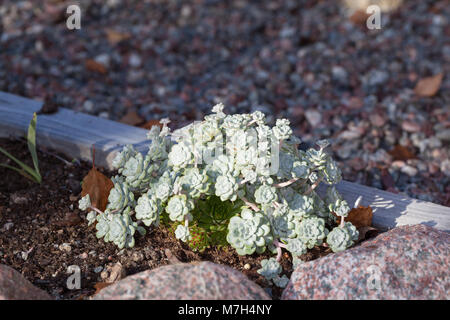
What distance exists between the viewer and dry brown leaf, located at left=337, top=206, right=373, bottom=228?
222cm

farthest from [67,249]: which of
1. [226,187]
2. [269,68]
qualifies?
[269,68]

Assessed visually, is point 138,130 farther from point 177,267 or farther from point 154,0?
point 154,0

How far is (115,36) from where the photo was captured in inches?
176

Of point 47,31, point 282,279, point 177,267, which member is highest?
point 47,31

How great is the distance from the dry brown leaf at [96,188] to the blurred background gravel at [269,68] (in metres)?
1.26

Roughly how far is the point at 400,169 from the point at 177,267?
1886mm

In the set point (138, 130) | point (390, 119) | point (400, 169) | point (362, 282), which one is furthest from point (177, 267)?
point (390, 119)

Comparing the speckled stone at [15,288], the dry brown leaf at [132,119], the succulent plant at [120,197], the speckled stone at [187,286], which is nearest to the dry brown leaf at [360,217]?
the speckled stone at [187,286]

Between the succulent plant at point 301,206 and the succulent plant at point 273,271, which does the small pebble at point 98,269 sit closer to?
the succulent plant at point 273,271

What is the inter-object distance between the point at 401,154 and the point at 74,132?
2.00 metres

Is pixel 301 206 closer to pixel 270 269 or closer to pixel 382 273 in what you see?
pixel 270 269

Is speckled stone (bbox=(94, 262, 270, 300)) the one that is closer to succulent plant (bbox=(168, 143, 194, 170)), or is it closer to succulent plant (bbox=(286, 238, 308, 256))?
succulent plant (bbox=(286, 238, 308, 256))

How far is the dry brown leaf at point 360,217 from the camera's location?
2221 millimetres

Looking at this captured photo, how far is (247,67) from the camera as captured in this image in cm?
419
